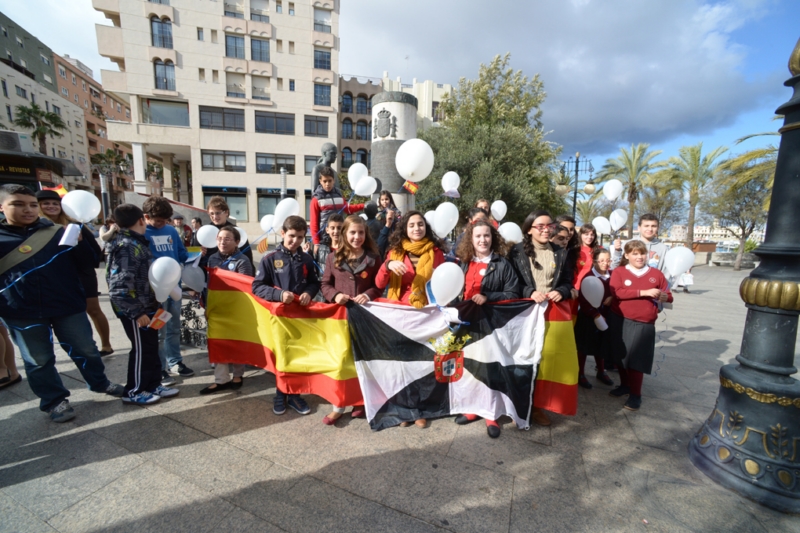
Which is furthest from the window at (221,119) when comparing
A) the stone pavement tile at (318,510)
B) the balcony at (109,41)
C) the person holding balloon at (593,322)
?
the stone pavement tile at (318,510)

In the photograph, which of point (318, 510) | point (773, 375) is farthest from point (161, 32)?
point (773, 375)

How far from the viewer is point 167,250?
399 centimetres

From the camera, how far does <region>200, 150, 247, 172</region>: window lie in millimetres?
27750

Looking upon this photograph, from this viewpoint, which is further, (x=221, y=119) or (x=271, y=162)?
(x=271, y=162)

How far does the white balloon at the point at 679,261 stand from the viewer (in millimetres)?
3863

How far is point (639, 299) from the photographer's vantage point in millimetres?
3559

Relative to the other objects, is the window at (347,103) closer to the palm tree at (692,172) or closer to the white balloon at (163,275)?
the palm tree at (692,172)

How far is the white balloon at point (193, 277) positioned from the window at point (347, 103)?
40.4 m

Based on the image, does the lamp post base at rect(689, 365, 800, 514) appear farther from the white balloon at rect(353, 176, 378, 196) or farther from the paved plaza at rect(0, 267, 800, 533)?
the white balloon at rect(353, 176, 378, 196)

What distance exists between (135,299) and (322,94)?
104ft

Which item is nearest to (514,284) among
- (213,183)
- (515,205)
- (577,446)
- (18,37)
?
(577,446)

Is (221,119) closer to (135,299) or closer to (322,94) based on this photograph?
(322,94)

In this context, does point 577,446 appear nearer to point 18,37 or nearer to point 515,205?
point 515,205

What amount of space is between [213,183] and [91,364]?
28.3 metres
